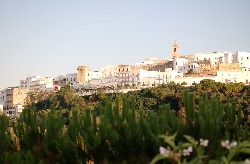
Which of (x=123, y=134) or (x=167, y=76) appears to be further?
(x=167, y=76)

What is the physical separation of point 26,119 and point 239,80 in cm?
4388

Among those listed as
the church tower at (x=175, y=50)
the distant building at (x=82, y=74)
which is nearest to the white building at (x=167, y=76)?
the distant building at (x=82, y=74)

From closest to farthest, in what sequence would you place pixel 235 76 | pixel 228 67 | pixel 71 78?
1. pixel 235 76
2. pixel 228 67
3. pixel 71 78

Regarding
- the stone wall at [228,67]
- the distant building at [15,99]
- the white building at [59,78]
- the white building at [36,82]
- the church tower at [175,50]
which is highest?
the church tower at [175,50]

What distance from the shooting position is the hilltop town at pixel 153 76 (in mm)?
53625

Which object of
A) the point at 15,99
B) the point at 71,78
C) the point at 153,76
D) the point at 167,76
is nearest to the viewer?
the point at 167,76

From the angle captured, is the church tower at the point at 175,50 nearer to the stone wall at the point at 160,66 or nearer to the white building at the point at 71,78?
the stone wall at the point at 160,66

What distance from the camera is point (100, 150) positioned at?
39.5ft

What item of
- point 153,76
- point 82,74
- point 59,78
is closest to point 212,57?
point 153,76

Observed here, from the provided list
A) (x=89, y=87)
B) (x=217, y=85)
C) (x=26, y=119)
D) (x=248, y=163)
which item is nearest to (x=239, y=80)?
(x=217, y=85)

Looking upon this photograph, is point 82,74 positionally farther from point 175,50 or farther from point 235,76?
point 235,76

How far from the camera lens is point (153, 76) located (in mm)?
58188

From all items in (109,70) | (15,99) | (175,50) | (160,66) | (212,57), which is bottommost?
(15,99)

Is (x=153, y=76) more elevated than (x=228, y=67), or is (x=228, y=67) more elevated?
(x=228, y=67)
